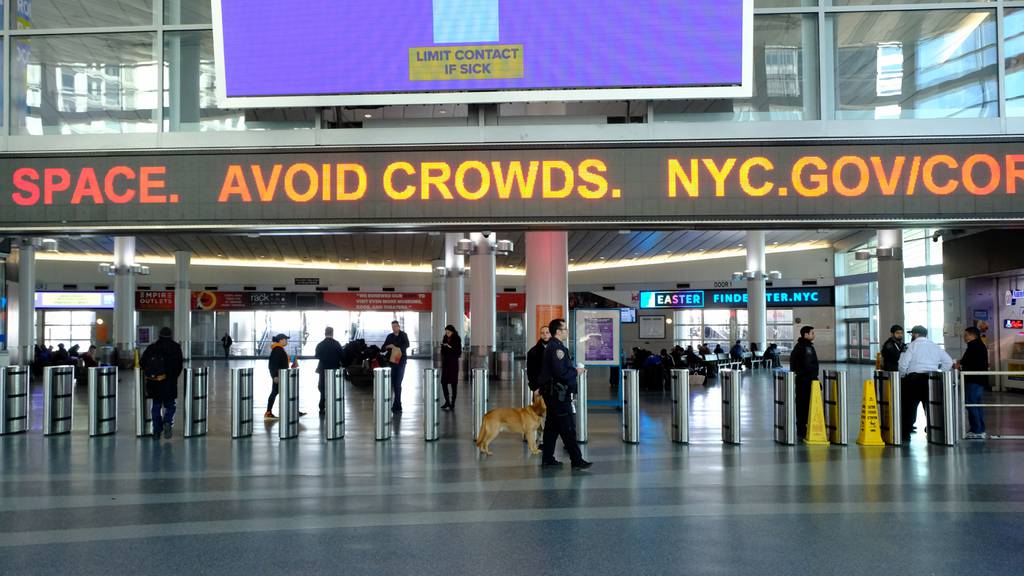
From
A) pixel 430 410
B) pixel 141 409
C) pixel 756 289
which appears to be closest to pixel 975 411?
pixel 430 410

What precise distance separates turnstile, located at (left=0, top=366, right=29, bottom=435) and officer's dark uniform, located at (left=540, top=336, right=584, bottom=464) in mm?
7785

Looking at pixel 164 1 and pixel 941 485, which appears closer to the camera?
pixel 941 485

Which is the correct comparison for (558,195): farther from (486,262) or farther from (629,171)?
(486,262)

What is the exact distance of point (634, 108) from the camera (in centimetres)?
942

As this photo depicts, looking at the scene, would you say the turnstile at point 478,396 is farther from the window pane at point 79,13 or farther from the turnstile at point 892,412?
the window pane at point 79,13

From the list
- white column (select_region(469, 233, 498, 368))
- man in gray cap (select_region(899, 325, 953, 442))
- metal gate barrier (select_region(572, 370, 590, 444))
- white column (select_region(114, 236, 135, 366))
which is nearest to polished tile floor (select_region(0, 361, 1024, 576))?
metal gate barrier (select_region(572, 370, 590, 444))

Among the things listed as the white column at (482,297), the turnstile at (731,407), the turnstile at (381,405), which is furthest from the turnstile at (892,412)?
the white column at (482,297)

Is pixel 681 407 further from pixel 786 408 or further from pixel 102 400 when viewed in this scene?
pixel 102 400

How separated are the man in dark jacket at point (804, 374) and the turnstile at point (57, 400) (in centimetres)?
982

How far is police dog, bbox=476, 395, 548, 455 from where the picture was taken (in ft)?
31.5

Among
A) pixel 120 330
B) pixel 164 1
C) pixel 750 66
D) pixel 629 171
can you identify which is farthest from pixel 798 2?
pixel 120 330

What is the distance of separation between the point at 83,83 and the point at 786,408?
29.9 ft

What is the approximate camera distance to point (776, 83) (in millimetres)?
9297

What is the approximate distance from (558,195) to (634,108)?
156 centimetres
